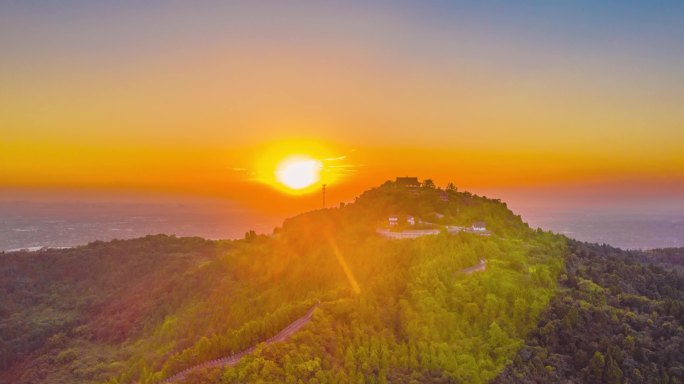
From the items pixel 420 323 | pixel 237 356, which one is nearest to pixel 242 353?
pixel 237 356

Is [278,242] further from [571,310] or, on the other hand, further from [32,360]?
[571,310]

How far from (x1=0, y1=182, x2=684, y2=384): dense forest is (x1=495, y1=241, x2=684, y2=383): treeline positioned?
115mm

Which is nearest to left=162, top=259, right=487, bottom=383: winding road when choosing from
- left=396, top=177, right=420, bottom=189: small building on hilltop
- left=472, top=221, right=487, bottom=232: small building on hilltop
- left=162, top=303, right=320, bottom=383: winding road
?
left=162, top=303, right=320, bottom=383: winding road

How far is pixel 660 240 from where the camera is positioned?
17875 centimetres

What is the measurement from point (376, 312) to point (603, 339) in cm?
1805

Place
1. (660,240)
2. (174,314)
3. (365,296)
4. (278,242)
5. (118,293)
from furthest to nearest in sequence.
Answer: (660,240)
(118,293)
(278,242)
(174,314)
(365,296)

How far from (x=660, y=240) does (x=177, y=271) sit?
185 metres

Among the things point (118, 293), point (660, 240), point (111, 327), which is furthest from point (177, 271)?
point (660, 240)

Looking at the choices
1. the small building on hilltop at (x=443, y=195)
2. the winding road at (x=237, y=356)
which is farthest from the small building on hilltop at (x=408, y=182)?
the winding road at (x=237, y=356)

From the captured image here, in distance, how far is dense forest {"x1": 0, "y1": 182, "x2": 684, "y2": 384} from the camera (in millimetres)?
29516

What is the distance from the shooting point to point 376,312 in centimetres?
3275

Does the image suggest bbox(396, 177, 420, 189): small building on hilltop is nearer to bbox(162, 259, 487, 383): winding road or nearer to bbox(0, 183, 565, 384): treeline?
bbox(0, 183, 565, 384): treeline

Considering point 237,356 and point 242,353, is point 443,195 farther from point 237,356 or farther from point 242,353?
point 237,356

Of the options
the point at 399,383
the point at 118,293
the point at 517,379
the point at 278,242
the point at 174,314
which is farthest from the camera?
the point at 118,293
